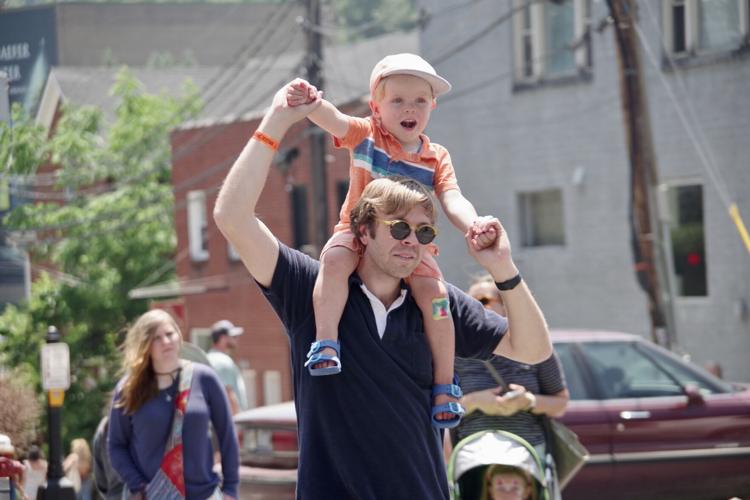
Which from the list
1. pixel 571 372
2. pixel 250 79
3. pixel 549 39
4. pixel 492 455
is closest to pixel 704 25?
pixel 549 39

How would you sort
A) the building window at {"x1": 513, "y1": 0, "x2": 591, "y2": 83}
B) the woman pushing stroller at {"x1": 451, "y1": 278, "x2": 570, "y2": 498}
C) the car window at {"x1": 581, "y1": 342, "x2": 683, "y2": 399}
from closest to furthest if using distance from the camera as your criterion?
the woman pushing stroller at {"x1": 451, "y1": 278, "x2": 570, "y2": 498} < the car window at {"x1": 581, "y1": 342, "x2": 683, "y2": 399} < the building window at {"x1": 513, "y1": 0, "x2": 591, "y2": 83}

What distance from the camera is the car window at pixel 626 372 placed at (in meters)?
10.2

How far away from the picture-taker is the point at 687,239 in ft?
63.6

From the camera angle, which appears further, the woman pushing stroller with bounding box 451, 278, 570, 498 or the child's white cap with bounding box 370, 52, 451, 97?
the woman pushing stroller with bounding box 451, 278, 570, 498

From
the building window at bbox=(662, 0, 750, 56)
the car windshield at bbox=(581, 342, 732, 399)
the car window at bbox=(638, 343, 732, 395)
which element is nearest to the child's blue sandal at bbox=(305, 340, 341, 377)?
the car windshield at bbox=(581, 342, 732, 399)

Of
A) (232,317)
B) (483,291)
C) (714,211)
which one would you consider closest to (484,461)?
(483,291)

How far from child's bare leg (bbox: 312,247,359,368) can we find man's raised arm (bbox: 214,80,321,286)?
0.48 ft

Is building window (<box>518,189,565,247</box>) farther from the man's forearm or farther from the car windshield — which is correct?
the man's forearm

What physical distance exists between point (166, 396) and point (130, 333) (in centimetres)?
42

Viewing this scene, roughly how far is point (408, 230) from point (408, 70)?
20.5 inches

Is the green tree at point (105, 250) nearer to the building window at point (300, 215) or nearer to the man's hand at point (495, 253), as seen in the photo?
the building window at point (300, 215)

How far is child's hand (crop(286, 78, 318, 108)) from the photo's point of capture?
394 cm

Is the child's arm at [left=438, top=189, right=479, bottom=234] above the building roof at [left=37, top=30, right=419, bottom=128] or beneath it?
beneath

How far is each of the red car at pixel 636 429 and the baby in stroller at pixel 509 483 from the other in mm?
3423
